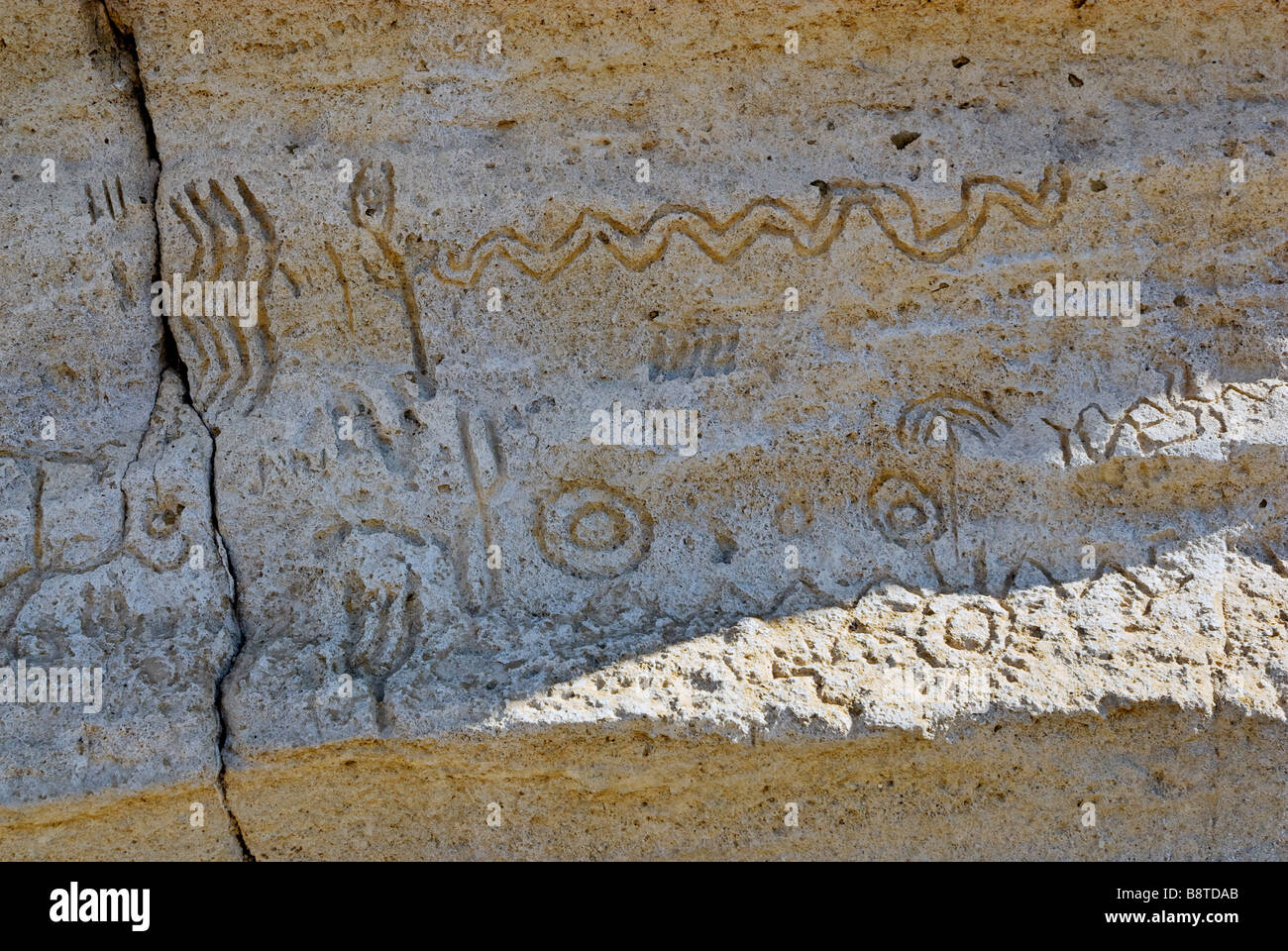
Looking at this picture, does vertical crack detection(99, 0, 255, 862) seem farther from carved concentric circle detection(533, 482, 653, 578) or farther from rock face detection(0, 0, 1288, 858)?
carved concentric circle detection(533, 482, 653, 578)

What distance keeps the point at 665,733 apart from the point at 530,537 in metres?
0.49

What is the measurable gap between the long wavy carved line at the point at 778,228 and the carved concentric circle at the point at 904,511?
0.47 metres

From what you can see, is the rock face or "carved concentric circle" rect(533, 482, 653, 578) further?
"carved concentric circle" rect(533, 482, 653, 578)

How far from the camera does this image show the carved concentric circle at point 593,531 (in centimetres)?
239

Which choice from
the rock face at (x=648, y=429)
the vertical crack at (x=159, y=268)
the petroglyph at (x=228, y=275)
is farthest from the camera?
the petroglyph at (x=228, y=275)

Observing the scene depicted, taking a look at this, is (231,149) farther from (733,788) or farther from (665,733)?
(733,788)

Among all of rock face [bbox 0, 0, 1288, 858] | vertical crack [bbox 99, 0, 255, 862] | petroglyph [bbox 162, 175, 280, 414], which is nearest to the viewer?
rock face [bbox 0, 0, 1288, 858]

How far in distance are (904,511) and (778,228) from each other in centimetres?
64

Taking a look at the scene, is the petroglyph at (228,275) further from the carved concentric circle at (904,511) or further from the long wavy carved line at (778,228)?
the carved concentric circle at (904,511)

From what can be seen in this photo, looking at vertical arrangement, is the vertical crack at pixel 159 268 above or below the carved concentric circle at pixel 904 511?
above

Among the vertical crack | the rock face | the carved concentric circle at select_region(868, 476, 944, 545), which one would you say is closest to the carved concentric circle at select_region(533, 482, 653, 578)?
the rock face

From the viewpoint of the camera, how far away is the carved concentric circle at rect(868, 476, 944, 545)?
2393 mm

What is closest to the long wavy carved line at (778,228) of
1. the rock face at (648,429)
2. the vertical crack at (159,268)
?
the rock face at (648,429)

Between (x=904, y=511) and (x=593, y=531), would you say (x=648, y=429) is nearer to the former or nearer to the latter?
(x=593, y=531)
